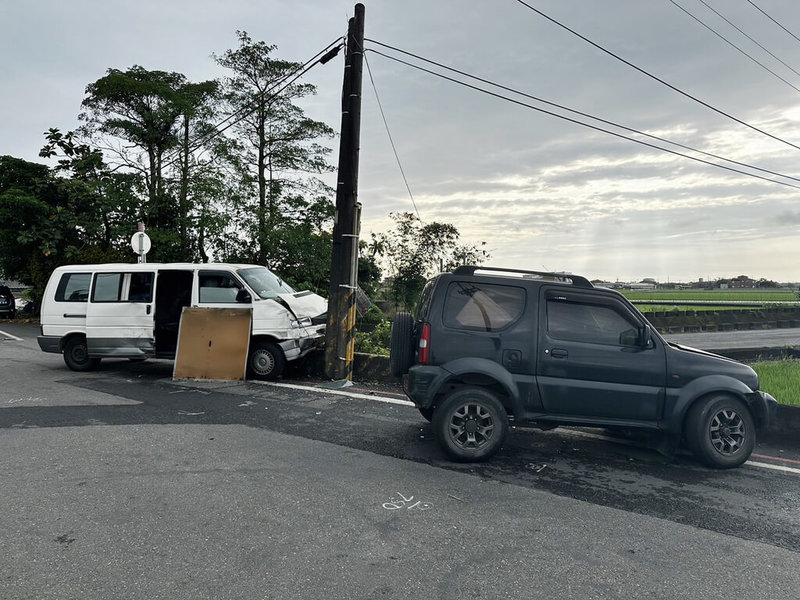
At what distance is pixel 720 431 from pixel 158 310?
896 centimetres

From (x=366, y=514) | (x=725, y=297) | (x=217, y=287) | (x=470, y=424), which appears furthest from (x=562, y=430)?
(x=725, y=297)

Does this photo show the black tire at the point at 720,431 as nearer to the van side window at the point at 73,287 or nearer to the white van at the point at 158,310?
the white van at the point at 158,310

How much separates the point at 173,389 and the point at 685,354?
24.2 ft

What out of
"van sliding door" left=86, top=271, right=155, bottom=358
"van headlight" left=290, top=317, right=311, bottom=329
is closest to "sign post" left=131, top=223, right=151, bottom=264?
"van sliding door" left=86, top=271, right=155, bottom=358

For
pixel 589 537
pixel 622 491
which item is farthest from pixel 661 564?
pixel 622 491

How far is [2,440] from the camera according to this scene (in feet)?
19.2

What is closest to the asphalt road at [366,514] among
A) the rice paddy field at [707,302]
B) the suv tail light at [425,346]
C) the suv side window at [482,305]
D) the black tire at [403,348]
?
the black tire at [403,348]

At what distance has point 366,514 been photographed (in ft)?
13.3

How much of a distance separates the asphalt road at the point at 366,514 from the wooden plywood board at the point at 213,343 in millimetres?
2478

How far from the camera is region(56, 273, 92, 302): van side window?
10180 mm

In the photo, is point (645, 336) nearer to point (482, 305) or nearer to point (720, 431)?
point (720, 431)

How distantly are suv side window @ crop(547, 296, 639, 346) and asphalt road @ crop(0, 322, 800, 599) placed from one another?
126 centimetres

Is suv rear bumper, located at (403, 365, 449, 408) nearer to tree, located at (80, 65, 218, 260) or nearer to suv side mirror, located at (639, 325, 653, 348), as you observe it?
suv side mirror, located at (639, 325, 653, 348)

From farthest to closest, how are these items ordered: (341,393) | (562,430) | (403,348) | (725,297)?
(725,297) → (341,393) → (562,430) → (403,348)
